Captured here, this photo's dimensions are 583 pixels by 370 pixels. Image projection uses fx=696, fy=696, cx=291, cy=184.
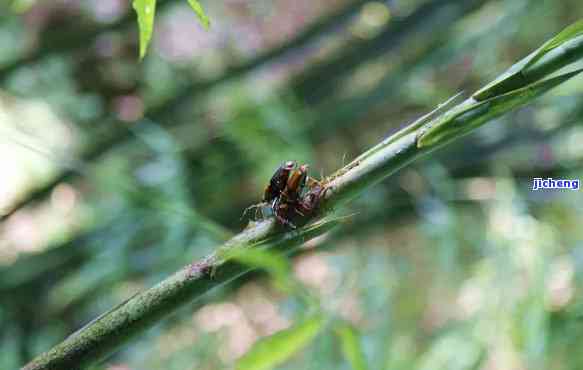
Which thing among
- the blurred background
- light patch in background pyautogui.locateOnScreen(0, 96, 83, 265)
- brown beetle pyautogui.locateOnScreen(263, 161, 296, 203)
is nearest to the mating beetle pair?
brown beetle pyautogui.locateOnScreen(263, 161, 296, 203)

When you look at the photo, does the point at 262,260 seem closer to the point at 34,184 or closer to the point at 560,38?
the point at 560,38

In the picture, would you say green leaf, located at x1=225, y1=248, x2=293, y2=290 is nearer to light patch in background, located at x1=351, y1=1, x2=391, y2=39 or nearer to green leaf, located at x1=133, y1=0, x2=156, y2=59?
green leaf, located at x1=133, y1=0, x2=156, y2=59

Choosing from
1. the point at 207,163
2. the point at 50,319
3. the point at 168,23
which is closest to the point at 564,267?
the point at 207,163

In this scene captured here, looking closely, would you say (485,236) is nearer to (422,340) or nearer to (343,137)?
(422,340)

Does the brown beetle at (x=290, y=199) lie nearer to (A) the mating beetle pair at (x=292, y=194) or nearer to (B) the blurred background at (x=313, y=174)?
(A) the mating beetle pair at (x=292, y=194)

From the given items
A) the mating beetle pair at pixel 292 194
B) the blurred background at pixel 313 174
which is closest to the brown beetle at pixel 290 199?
the mating beetle pair at pixel 292 194

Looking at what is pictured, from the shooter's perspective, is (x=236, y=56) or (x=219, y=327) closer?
(x=219, y=327)
